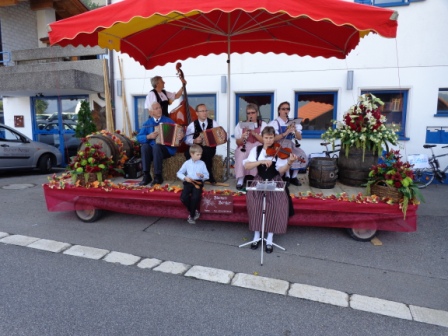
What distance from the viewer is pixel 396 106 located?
7840mm

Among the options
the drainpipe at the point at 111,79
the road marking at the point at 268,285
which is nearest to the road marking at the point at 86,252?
the road marking at the point at 268,285

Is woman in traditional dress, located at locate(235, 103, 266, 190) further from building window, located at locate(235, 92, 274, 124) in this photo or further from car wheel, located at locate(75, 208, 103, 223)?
building window, located at locate(235, 92, 274, 124)

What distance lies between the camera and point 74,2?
12453 millimetres

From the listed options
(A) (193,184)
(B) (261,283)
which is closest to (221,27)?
(A) (193,184)

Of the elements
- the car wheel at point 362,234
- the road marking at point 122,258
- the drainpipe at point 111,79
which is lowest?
the road marking at point 122,258

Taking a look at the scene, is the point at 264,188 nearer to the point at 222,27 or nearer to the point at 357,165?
the point at 357,165

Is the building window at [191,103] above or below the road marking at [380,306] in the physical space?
above

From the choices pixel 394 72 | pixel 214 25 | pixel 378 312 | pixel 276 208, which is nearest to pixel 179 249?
pixel 276 208

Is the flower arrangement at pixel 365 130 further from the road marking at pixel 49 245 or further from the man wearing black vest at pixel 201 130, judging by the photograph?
the road marking at pixel 49 245

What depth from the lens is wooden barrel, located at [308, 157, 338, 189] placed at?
15.4ft

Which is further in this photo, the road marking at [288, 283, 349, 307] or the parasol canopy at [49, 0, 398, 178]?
the parasol canopy at [49, 0, 398, 178]

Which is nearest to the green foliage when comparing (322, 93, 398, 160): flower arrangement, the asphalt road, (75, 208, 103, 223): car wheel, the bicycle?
the asphalt road

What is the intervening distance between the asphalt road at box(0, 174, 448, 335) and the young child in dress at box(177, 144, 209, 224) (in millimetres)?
433

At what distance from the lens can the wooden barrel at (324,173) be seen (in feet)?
15.4
